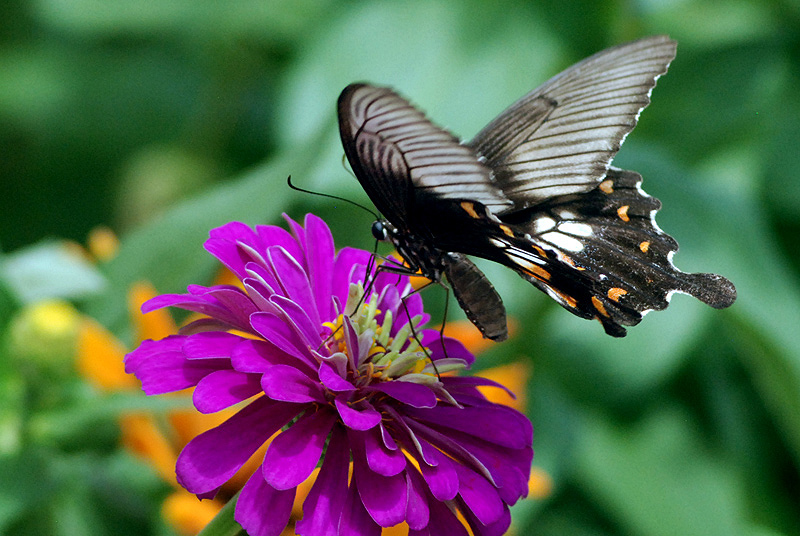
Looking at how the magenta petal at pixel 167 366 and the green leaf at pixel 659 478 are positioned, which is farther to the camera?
the green leaf at pixel 659 478

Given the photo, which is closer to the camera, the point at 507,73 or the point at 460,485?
the point at 460,485

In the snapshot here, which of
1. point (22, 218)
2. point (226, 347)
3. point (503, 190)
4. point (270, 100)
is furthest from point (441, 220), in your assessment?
point (22, 218)

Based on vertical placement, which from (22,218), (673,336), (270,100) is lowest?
(22,218)

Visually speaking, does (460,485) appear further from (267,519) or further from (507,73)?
(507,73)

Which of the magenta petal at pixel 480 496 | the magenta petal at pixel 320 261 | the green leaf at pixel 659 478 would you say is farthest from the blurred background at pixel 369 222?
Result: the magenta petal at pixel 480 496

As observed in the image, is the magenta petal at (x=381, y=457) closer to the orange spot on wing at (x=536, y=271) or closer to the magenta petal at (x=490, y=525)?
the magenta petal at (x=490, y=525)

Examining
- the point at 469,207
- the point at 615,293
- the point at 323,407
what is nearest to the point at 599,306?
the point at 615,293

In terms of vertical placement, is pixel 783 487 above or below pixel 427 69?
below

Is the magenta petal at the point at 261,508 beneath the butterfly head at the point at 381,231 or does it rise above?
beneath

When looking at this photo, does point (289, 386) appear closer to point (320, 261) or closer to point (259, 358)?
point (259, 358)
